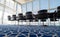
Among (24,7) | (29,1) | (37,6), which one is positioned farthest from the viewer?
(24,7)

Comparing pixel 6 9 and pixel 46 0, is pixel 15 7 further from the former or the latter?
pixel 46 0

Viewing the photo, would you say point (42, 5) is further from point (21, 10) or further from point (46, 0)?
point (21, 10)

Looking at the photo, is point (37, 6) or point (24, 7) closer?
point (37, 6)

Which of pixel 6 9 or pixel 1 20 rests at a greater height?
pixel 6 9

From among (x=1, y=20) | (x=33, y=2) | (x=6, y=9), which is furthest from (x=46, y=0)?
(x=1, y=20)

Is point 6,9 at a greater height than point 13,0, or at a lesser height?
lesser

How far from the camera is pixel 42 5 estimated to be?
10.8 meters

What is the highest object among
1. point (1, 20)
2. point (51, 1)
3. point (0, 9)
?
point (51, 1)

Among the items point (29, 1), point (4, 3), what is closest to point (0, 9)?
point (4, 3)

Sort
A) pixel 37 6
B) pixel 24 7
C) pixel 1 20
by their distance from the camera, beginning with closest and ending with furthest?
pixel 1 20 → pixel 37 6 → pixel 24 7

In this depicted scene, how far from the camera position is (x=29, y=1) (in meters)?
11.9

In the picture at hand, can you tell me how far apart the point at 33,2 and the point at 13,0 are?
6.86 feet

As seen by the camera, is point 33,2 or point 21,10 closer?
point 33,2

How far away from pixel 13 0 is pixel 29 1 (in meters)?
1.71
